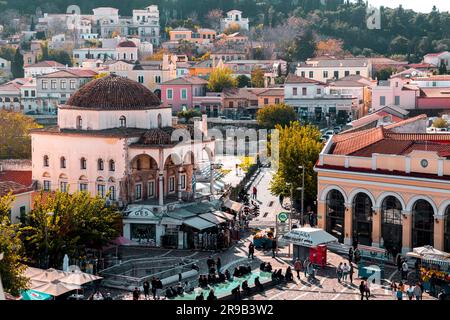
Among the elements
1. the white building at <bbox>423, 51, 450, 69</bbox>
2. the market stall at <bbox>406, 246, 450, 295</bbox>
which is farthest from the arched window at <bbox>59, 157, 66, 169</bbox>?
the white building at <bbox>423, 51, 450, 69</bbox>

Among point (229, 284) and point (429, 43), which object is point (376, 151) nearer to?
point (229, 284)

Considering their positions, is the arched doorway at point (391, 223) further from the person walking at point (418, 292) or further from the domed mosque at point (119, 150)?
the domed mosque at point (119, 150)

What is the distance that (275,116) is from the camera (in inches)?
2803

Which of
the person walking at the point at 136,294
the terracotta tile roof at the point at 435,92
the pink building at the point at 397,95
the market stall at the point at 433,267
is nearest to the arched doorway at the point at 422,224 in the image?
the market stall at the point at 433,267

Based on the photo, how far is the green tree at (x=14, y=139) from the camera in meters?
50.8

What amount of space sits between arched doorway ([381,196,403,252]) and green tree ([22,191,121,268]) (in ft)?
34.0

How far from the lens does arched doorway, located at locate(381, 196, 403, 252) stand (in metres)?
31.5

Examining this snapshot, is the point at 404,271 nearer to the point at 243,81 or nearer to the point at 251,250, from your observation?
the point at 251,250

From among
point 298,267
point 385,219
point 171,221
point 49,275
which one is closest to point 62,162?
point 171,221

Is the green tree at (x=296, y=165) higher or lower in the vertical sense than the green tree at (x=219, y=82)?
lower

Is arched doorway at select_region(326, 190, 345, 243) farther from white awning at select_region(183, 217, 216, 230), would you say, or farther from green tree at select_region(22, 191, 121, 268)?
green tree at select_region(22, 191, 121, 268)

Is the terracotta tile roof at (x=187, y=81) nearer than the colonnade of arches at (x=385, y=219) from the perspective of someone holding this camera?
No

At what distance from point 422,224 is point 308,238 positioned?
14.8 feet

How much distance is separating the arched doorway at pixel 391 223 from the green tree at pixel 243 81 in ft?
200
